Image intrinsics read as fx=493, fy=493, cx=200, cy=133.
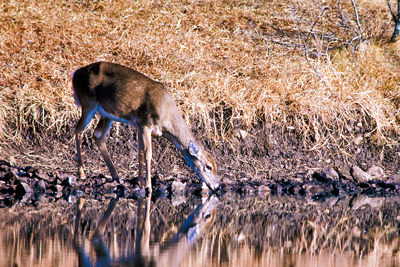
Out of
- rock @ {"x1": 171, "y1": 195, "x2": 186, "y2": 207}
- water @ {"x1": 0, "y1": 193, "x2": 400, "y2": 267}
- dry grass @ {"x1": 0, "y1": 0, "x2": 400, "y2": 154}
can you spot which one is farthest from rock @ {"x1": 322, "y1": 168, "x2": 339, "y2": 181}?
rock @ {"x1": 171, "y1": 195, "x2": 186, "y2": 207}

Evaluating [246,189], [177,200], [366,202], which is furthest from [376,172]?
[177,200]

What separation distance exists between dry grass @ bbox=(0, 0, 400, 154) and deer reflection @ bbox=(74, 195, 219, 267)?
3.66 m

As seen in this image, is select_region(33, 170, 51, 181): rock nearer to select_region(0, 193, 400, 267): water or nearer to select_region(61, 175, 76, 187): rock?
select_region(61, 175, 76, 187): rock

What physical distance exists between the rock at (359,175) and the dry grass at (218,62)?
807 millimetres

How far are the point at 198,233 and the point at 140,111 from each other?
10.8ft

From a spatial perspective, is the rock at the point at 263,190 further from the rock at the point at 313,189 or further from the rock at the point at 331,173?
the rock at the point at 331,173

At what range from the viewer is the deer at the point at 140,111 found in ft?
24.7

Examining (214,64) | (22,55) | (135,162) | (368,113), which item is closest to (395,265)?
(135,162)

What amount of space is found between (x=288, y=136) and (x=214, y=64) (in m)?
2.63

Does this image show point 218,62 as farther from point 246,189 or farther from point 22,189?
point 22,189

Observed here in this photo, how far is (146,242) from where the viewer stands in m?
4.25

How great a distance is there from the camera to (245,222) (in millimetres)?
5375

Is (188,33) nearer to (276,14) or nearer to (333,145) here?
(276,14)

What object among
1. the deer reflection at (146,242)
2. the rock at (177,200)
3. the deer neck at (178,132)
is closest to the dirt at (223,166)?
the rock at (177,200)
